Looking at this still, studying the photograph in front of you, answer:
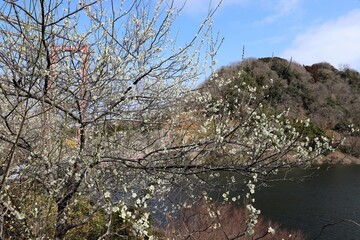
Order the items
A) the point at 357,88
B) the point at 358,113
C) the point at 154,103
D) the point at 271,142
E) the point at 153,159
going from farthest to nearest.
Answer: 1. the point at 357,88
2. the point at 358,113
3. the point at 154,103
4. the point at 153,159
5. the point at 271,142

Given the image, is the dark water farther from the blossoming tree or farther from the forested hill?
the forested hill

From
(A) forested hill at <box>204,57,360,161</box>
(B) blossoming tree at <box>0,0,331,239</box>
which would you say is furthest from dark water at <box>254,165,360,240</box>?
(A) forested hill at <box>204,57,360,161</box>

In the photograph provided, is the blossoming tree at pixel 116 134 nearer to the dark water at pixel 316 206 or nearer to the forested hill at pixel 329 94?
the dark water at pixel 316 206

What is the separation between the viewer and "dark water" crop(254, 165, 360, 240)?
1576cm

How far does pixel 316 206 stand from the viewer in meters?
19.6

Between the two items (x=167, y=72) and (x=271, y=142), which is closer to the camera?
(x=271, y=142)

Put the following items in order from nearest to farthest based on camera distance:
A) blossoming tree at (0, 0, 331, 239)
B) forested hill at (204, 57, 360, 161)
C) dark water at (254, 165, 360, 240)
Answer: blossoming tree at (0, 0, 331, 239), dark water at (254, 165, 360, 240), forested hill at (204, 57, 360, 161)

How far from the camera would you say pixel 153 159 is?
3.84 m

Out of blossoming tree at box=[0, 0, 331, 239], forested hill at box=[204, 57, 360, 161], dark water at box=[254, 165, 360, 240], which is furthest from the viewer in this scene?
forested hill at box=[204, 57, 360, 161]

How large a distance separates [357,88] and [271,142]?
59404 mm

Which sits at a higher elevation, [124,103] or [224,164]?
[124,103]

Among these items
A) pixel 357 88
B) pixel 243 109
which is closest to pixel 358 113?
pixel 357 88

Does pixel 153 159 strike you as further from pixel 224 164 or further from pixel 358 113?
pixel 358 113

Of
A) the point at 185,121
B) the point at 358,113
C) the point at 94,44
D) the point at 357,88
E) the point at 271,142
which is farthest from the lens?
the point at 357,88
